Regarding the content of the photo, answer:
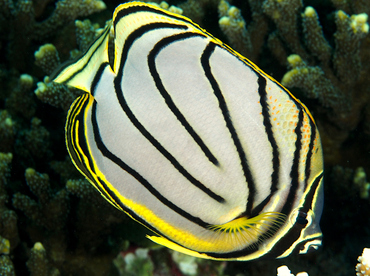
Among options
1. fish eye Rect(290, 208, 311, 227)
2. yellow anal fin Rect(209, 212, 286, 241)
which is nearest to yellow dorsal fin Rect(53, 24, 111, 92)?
yellow anal fin Rect(209, 212, 286, 241)

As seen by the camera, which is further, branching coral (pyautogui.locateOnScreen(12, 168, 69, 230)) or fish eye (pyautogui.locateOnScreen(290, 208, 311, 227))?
branching coral (pyautogui.locateOnScreen(12, 168, 69, 230))

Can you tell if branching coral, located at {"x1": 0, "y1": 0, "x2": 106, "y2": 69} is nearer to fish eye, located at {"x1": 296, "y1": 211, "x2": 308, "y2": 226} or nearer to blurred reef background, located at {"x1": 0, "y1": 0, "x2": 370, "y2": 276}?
blurred reef background, located at {"x1": 0, "y1": 0, "x2": 370, "y2": 276}

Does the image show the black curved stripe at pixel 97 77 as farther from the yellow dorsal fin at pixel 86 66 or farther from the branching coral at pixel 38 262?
the branching coral at pixel 38 262

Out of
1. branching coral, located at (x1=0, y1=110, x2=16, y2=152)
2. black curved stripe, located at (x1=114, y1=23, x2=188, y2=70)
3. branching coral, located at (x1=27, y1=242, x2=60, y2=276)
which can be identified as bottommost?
branching coral, located at (x1=27, y1=242, x2=60, y2=276)

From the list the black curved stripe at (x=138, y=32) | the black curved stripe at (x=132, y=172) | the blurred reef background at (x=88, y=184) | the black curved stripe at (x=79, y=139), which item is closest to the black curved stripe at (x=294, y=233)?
the black curved stripe at (x=132, y=172)

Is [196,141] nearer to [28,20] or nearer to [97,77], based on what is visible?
[97,77]

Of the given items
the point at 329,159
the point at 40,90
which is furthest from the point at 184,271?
the point at 40,90

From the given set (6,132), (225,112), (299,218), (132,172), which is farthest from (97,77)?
(6,132)

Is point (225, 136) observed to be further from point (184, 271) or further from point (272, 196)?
point (184, 271)
